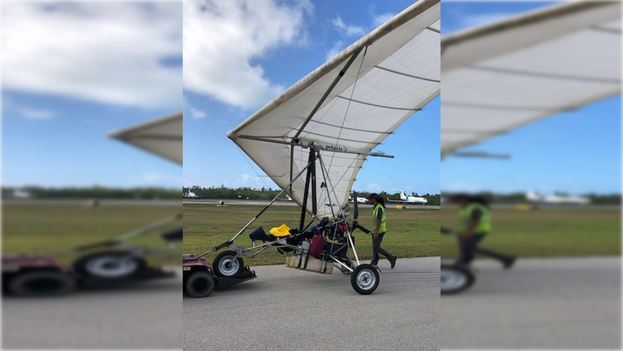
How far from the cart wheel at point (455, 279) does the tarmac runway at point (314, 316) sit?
2.63 m

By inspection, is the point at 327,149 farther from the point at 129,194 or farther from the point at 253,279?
the point at 129,194

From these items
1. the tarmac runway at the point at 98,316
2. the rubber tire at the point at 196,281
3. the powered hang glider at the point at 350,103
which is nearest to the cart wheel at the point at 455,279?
the tarmac runway at the point at 98,316

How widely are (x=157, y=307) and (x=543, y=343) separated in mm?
908

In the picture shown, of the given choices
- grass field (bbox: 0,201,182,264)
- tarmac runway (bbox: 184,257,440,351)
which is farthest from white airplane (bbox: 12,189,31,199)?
tarmac runway (bbox: 184,257,440,351)

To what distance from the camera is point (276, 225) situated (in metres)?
7.77

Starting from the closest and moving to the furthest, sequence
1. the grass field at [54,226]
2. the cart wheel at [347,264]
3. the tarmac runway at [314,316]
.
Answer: the grass field at [54,226], the tarmac runway at [314,316], the cart wheel at [347,264]

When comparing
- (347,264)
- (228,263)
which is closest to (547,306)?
(347,264)

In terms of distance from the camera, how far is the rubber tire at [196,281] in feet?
16.4

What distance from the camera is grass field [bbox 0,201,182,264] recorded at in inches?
28.2

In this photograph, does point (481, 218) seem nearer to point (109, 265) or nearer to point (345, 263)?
point (109, 265)

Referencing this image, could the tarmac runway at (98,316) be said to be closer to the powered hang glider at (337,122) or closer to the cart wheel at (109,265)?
the cart wheel at (109,265)

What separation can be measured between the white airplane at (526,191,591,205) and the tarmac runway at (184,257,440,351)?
9.33 ft

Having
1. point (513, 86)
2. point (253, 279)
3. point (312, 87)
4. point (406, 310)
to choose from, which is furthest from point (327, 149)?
point (513, 86)

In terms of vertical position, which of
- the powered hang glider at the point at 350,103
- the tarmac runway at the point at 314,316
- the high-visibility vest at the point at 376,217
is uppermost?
the powered hang glider at the point at 350,103
